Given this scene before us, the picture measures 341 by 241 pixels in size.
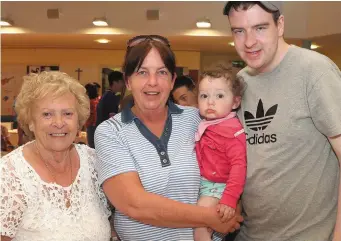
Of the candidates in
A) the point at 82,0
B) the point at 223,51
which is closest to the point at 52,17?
the point at 82,0

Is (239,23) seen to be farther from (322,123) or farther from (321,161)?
(321,161)

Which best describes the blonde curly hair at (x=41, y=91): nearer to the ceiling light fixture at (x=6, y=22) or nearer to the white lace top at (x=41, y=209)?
the white lace top at (x=41, y=209)

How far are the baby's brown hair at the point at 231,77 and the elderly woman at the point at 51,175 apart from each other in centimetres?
66

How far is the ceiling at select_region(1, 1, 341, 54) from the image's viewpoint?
829cm

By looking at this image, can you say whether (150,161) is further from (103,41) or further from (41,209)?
(103,41)

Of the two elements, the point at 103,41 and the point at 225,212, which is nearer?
the point at 225,212

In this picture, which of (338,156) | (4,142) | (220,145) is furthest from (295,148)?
(4,142)

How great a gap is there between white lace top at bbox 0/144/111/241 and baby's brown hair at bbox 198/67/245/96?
0.84m

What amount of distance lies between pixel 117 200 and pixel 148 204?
0.52 feet

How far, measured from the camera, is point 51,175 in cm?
207

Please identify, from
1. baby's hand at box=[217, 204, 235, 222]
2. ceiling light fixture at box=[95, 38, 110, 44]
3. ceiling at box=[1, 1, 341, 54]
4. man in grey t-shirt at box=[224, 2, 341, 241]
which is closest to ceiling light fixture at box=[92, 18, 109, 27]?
ceiling at box=[1, 1, 341, 54]

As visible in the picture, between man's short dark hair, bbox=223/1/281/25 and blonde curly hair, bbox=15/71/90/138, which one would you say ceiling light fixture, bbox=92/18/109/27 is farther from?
man's short dark hair, bbox=223/1/281/25

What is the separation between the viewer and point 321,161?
187 centimetres

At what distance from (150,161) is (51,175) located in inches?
20.3
